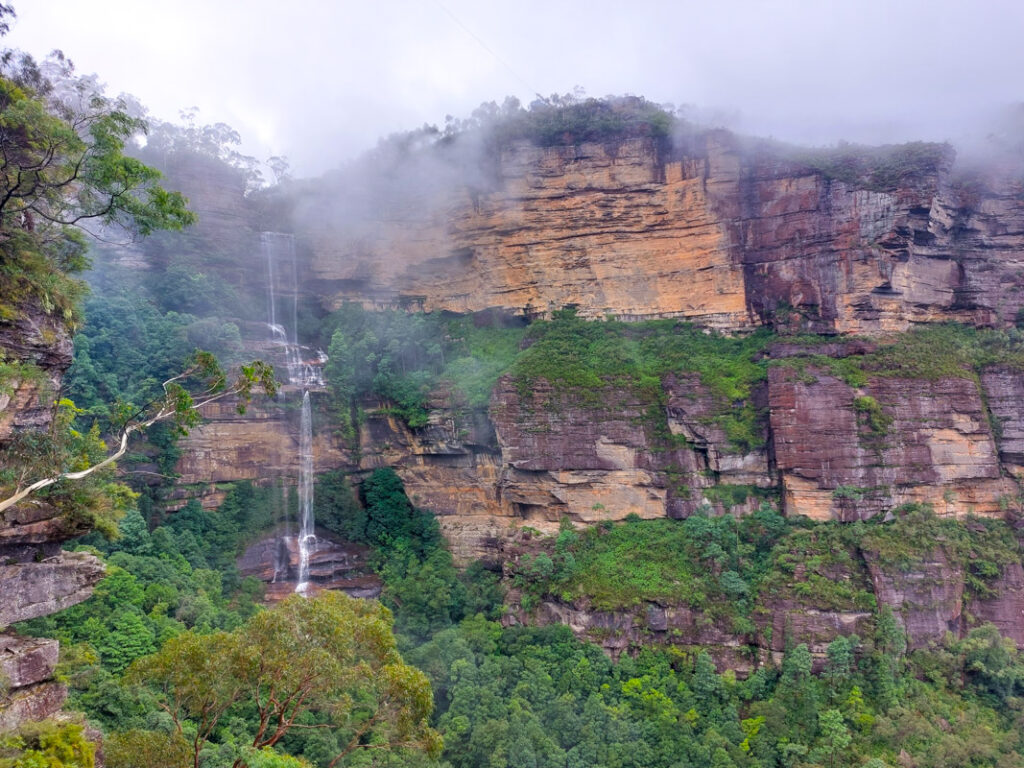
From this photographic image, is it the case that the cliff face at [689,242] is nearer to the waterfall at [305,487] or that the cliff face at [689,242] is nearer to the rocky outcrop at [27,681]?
the waterfall at [305,487]

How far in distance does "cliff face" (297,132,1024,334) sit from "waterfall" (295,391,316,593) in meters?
7.35

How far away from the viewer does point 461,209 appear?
29797 millimetres

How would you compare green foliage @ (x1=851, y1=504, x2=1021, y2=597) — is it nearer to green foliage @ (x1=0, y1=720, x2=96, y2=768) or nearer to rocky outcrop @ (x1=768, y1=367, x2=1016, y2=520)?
rocky outcrop @ (x1=768, y1=367, x2=1016, y2=520)

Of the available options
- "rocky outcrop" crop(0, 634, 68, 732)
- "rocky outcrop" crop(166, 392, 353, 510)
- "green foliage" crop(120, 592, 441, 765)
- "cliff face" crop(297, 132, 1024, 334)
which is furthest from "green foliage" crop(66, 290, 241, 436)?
"rocky outcrop" crop(0, 634, 68, 732)

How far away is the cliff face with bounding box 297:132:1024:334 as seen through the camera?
23.6 meters

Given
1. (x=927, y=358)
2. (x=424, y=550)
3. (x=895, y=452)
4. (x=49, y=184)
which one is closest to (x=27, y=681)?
(x=49, y=184)

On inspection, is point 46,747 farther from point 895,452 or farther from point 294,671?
point 895,452

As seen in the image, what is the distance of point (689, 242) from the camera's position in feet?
88.5

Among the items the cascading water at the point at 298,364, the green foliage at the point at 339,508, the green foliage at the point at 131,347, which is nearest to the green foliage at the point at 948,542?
the green foliage at the point at 339,508

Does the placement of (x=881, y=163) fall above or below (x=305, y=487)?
above

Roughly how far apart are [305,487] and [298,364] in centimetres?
553

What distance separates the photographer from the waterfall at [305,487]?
25.3 m

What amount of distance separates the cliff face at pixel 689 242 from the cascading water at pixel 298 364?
53.1 inches

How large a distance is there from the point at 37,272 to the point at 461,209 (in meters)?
22.0
